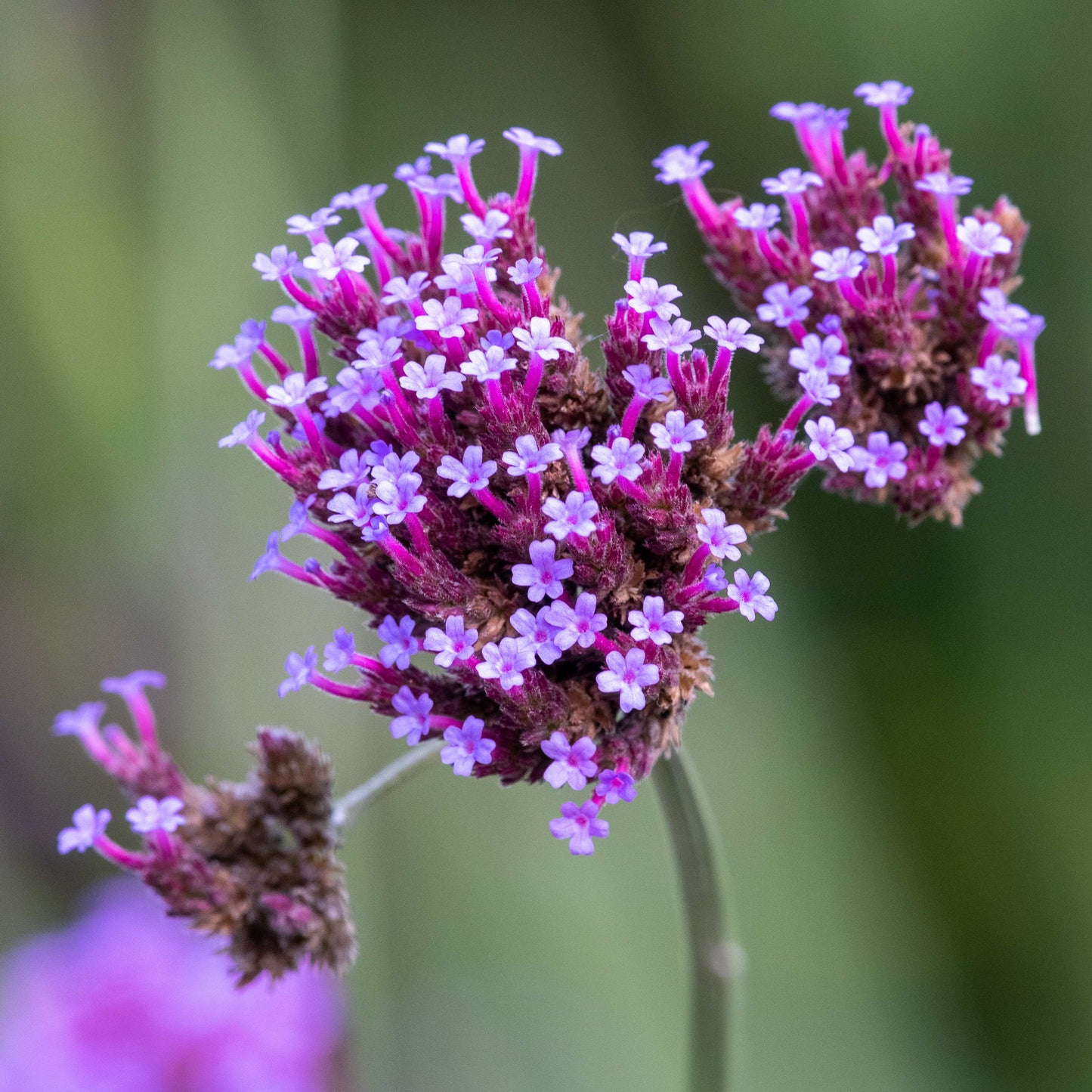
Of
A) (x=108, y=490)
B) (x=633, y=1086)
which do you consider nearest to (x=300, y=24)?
(x=108, y=490)

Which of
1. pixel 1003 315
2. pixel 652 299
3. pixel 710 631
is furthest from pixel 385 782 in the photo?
pixel 710 631

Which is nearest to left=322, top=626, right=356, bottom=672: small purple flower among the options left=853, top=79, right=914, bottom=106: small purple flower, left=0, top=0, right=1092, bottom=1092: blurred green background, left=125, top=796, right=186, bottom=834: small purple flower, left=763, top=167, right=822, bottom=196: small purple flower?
left=125, top=796, right=186, bottom=834: small purple flower

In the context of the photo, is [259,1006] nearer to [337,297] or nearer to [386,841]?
[386,841]

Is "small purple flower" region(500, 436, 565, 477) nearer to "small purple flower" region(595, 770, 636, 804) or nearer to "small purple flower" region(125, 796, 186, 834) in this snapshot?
"small purple flower" region(595, 770, 636, 804)

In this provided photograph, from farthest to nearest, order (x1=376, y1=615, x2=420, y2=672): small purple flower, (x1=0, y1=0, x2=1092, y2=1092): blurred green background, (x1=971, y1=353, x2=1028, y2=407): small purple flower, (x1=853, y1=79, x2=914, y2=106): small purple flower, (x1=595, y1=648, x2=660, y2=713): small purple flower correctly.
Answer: (x1=0, y1=0, x2=1092, y2=1092): blurred green background → (x1=853, y1=79, x2=914, y2=106): small purple flower → (x1=971, y1=353, x2=1028, y2=407): small purple flower → (x1=376, y1=615, x2=420, y2=672): small purple flower → (x1=595, y1=648, x2=660, y2=713): small purple flower

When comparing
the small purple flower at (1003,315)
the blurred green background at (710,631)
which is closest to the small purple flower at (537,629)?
the small purple flower at (1003,315)

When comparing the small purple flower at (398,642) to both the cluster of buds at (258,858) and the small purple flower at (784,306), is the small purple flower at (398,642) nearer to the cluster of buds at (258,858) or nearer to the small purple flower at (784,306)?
the cluster of buds at (258,858)
